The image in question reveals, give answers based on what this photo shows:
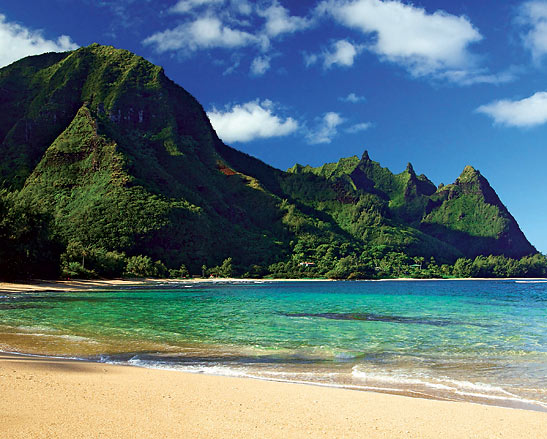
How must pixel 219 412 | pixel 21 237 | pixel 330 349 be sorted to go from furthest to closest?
pixel 21 237 → pixel 330 349 → pixel 219 412

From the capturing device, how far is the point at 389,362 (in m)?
13.2

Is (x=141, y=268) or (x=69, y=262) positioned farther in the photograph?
(x=141, y=268)

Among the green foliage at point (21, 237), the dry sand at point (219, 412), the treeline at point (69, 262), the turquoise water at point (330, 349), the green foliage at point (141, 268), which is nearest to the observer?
the dry sand at point (219, 412)

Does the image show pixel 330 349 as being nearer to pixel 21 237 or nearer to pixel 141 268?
pixel 21 237

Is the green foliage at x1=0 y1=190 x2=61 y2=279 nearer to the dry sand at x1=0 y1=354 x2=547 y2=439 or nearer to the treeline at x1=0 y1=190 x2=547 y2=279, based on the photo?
the treeline at x1=0 y1=190 x2=547 y2=279

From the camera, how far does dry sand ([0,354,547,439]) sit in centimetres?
586

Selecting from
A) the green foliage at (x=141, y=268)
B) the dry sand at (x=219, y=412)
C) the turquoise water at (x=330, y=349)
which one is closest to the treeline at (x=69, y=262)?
the green foliage at (x=141, y=268)

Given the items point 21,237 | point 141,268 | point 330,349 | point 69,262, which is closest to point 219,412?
point 330,349

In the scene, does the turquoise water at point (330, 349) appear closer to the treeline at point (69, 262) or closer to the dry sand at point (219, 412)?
the dry sand at point (219, 412)

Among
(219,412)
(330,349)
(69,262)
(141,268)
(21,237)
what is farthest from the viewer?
(141,268)

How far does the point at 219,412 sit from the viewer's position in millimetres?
6879

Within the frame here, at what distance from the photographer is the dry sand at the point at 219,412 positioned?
19.2 ft

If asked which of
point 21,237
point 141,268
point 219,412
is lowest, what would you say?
point 141,268

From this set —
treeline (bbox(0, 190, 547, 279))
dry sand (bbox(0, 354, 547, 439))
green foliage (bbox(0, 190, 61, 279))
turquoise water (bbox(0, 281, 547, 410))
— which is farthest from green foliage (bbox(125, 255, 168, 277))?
dry sand (bbox(0, 354, 547, 439))
